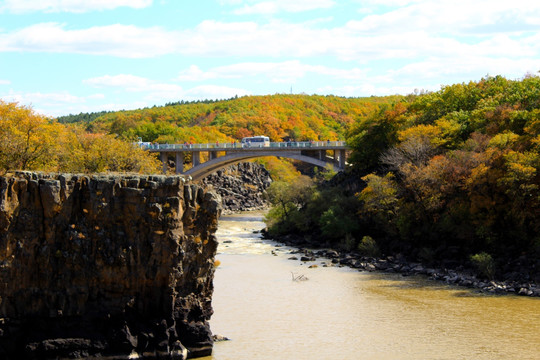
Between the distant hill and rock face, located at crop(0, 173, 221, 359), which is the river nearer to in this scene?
rock face, located at crop(0, 173, 221, 359)

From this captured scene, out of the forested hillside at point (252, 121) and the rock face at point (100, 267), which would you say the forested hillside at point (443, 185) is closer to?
the rock face at point (100, 267)

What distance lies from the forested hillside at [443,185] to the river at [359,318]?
5.75 m

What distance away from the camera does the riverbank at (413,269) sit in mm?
37906

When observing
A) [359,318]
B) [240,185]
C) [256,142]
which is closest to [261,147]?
[256,142]

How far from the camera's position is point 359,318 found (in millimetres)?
32156

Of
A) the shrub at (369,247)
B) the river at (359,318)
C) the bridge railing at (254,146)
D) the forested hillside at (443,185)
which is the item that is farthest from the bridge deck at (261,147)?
the river at (359,318)

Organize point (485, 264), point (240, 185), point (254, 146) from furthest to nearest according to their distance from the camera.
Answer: point (240, 185) → point (254, 146) → point (485, 264)

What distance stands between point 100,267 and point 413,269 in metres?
24.8

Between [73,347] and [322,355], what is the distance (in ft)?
28.7

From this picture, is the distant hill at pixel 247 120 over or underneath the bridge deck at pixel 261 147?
over

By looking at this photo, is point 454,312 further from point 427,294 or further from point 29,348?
point 29,348

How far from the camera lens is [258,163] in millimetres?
111438

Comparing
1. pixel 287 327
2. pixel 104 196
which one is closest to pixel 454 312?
pixel 287 327

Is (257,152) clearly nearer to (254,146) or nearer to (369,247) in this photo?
(254,146)
